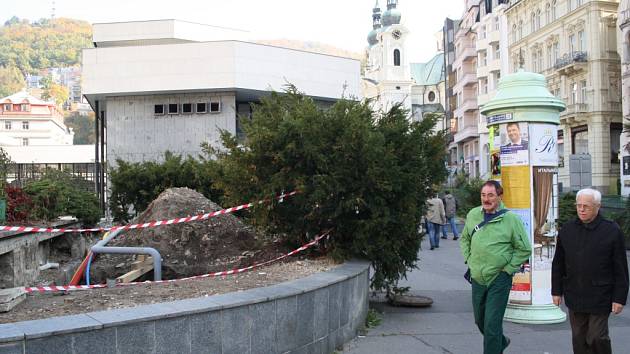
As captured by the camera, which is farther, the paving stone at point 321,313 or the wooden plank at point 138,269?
the wooden plank at point 138,269

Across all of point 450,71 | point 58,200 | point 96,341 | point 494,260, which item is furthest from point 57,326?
point 450,71

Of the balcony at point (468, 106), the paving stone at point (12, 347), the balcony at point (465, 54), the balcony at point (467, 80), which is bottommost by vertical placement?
the paving stone at point (12, 347)

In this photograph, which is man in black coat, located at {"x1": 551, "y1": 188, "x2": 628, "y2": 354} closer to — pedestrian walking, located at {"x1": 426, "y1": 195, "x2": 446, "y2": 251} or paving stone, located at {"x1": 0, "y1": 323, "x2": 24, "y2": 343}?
paving stone, located at {"x1": 0, "y1": 323, "x2": 24, "y2": 343}

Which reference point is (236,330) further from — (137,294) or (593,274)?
(593,274)

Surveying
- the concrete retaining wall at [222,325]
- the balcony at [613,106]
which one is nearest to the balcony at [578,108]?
the balcony at [613,106]

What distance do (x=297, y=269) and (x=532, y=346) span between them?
2709 millimetres

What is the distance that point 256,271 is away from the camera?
761 centimetres

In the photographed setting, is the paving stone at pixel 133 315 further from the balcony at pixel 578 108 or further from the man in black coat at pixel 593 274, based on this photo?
the balcony at pixel 578 108

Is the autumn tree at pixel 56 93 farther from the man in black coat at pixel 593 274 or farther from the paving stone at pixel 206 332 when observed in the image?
the man in black coat at pixel 593 274

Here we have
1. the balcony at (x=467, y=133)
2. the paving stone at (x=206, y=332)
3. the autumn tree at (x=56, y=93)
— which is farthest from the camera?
the autumn tree at (x=56, y=93)

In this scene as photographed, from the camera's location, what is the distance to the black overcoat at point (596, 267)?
5117 mm

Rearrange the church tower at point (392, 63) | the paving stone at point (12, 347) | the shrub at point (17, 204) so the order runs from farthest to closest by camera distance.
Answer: the church tower at point (392, 63) < the shrub at point (17, 204) < the paving stone at point (12, 347)

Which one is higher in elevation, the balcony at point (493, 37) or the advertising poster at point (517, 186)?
the balcony at point (493, 37)

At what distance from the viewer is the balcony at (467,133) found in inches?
2660
